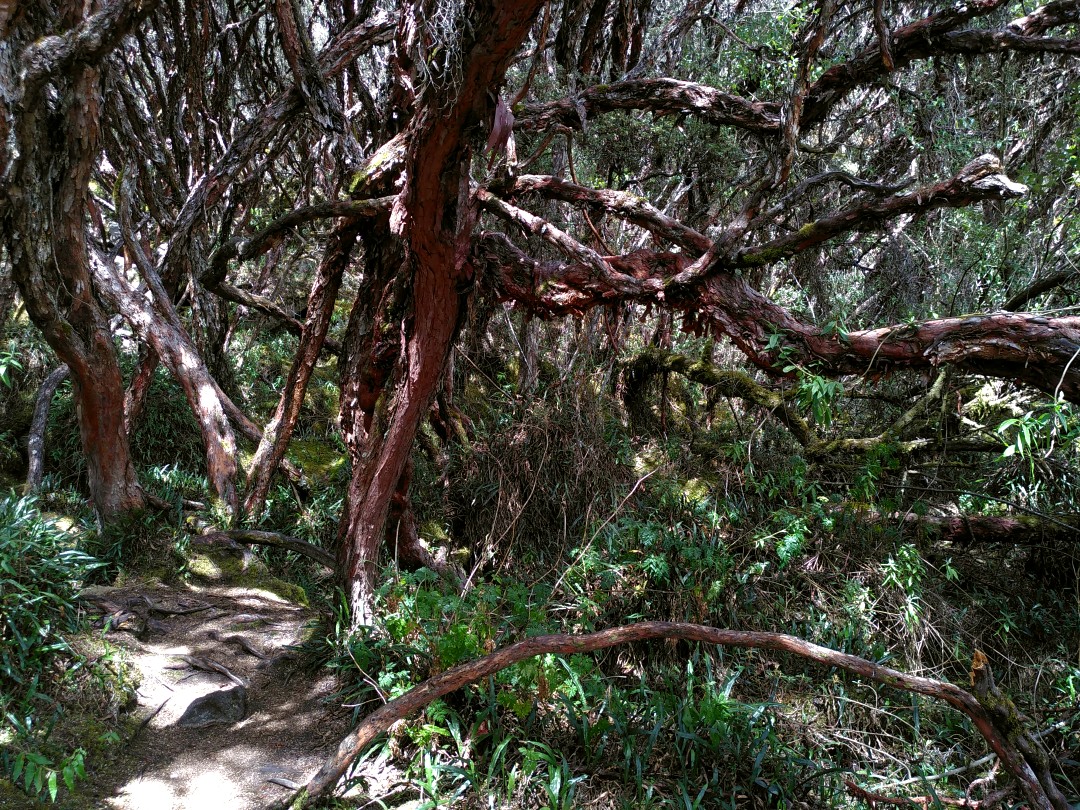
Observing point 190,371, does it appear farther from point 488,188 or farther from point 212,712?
point 212,712

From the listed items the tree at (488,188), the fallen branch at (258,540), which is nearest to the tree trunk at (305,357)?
the tree at (488,188)

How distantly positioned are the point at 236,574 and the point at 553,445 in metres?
2.65

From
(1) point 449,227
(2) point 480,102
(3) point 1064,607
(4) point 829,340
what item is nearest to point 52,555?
(1) point 449,227

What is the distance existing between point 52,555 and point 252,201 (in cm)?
486

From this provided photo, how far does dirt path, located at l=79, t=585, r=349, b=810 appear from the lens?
3.29 meters

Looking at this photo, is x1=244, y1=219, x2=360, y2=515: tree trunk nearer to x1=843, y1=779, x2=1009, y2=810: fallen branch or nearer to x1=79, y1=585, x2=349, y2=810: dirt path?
x1=79, y1=585, x2=349, y2=810: dirt path

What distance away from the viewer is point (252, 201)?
774cm

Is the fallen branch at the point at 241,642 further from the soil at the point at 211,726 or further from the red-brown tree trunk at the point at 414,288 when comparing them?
the red-brown tree trunk at the point at 414,288

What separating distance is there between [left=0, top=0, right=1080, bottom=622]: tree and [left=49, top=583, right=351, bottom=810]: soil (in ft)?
1.95

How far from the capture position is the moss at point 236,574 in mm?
5316

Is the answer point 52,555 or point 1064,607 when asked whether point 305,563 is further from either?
point 1064,607

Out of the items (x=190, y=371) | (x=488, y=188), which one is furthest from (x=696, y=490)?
(x=190, y=371)

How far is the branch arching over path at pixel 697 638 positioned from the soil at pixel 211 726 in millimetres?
390

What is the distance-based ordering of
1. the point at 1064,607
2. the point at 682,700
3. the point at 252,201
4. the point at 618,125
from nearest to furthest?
the point at 682,700, the point at 1064,607, the point at 618,125, the point at 252,201
